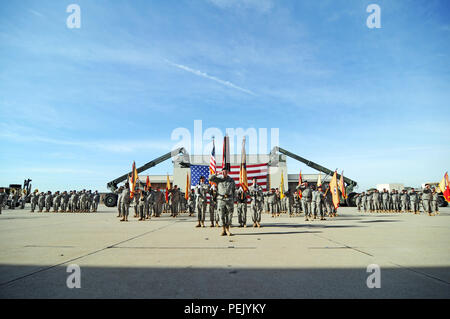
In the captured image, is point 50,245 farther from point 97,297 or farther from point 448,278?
point 448,278

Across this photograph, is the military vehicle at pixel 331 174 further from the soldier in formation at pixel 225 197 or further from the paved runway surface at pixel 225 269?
the paved runway surface at pixel 225 269

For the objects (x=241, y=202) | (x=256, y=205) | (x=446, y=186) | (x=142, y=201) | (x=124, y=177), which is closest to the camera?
(x=241, y=202)

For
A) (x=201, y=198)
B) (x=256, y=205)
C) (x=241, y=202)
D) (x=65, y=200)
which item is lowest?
(x=65, y=200)

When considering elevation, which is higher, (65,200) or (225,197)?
(225,197)

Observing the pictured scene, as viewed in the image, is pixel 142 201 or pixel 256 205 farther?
pixel 142 201

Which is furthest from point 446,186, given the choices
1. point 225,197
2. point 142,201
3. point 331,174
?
point 142,201

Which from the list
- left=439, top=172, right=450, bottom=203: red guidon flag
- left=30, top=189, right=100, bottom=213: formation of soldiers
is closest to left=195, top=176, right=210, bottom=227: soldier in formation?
left=439, top=172, right=450, bottom=203: red guidon flag

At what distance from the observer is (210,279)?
3.44 m

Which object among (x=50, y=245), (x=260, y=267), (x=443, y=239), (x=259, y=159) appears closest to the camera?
(x=260, y=267)

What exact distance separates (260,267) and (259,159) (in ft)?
117

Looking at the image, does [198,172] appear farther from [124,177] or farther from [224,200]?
[224,200]

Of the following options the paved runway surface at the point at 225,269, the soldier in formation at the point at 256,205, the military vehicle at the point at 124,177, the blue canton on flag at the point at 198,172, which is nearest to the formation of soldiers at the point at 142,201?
the soldier in formation at the point at 256,205

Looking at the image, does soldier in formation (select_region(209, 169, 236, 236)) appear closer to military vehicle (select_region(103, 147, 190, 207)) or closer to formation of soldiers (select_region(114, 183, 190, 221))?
formation of soldiers (select_region(114, 183, 190, 221))
